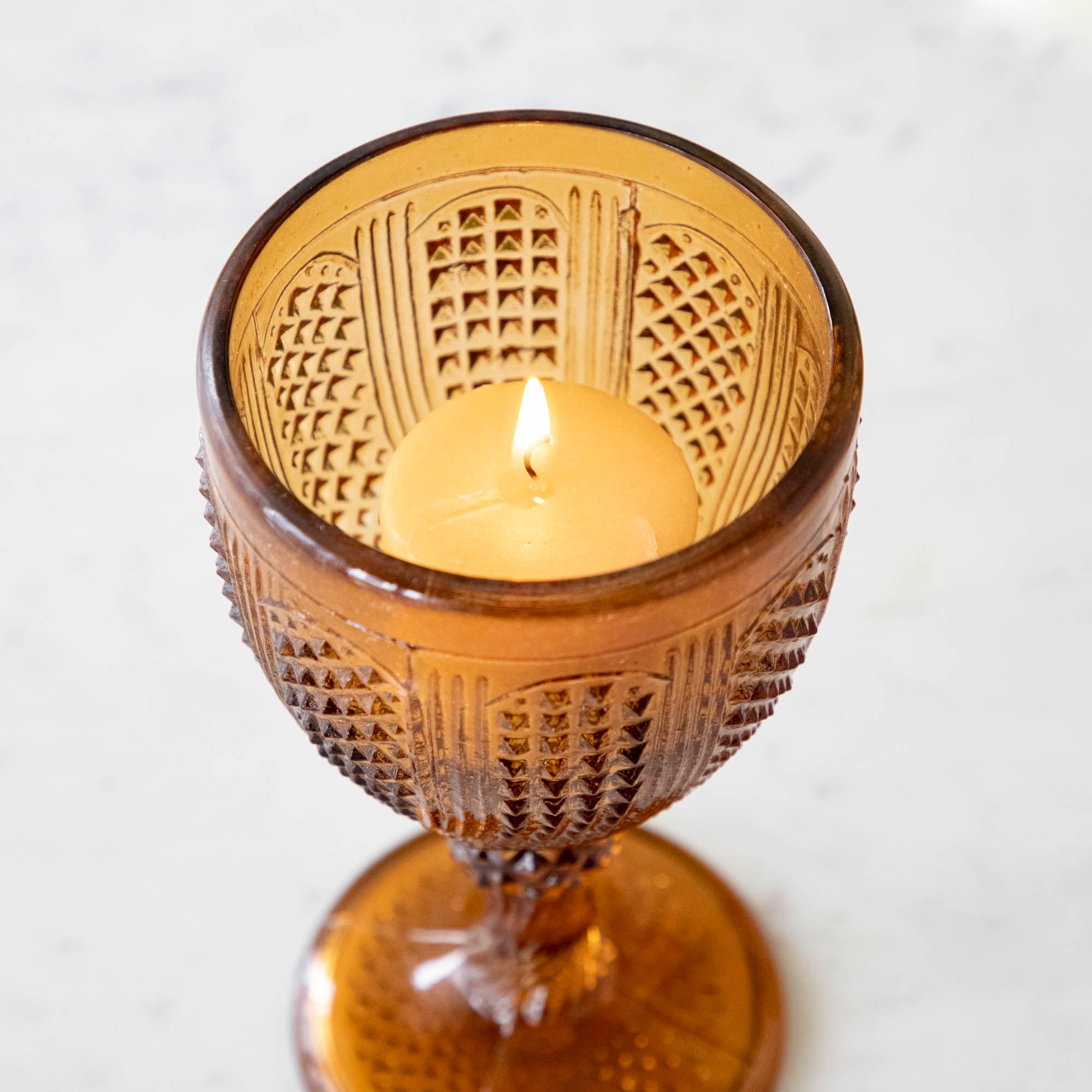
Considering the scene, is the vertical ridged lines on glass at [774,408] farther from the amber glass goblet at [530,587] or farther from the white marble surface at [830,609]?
the white marble surface at [830,609]

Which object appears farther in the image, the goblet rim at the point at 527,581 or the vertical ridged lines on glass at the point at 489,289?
the vertical ridged lines on glass at the point at 489,289

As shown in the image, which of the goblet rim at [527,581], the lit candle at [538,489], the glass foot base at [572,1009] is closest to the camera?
the goblet rim at [527,581]

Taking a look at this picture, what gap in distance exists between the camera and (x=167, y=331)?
0.75m

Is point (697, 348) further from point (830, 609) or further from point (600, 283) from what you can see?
point (830, 609)

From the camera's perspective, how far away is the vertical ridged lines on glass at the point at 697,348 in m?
0.44

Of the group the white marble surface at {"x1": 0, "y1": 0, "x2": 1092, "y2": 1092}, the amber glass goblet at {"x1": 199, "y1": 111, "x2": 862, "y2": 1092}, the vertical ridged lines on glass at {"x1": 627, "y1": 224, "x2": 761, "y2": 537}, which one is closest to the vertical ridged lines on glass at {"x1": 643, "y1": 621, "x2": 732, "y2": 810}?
the amber glass goblet at {"x1": 199, "y1": 111, "x2": 862, "y2": 1092}

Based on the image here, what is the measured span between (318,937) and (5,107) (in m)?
0.50

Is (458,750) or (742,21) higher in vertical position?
(742,21)

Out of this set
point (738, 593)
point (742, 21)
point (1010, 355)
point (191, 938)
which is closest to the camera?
point (738, 593)

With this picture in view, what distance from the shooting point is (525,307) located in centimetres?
48

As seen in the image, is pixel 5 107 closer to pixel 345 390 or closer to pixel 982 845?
pixel 345 390

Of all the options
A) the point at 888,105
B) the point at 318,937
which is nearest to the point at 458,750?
the point at 318,937

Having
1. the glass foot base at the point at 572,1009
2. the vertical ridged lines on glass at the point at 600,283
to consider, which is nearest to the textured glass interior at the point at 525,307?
the vertical ridged lines on glass at the point at 600,283

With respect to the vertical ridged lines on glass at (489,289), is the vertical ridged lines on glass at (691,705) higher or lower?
lower
